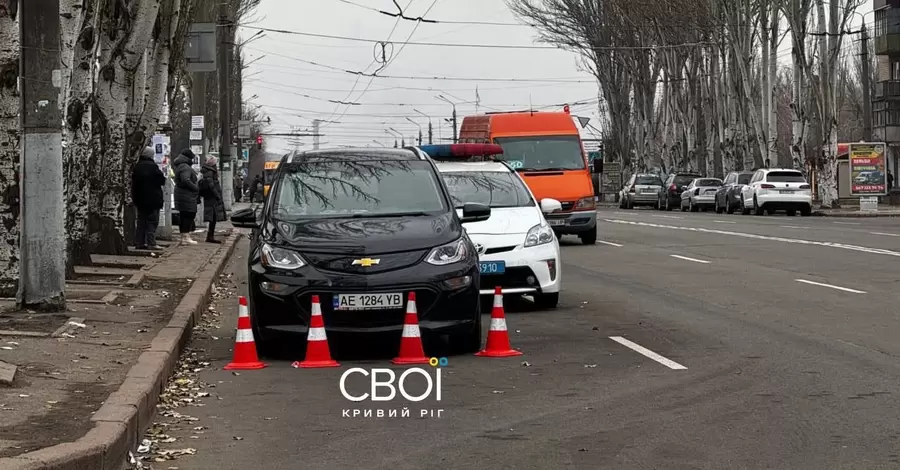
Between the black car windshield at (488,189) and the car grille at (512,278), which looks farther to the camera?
the black car windshield at (488,189)

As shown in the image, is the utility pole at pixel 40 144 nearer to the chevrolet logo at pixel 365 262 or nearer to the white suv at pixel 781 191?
the chevrolet logo at pixel 365 262

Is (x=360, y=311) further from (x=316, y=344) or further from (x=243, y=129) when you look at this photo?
(x=243, y=129)

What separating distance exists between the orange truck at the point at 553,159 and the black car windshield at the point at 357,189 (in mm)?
13939

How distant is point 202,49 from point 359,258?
2384 cm

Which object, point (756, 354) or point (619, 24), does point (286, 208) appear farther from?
point (619, 24)

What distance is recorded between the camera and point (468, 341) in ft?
36.1

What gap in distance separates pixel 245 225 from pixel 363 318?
194 centimetres

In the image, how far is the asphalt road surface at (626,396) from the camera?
711cm

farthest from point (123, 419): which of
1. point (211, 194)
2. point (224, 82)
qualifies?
point (224, 82)

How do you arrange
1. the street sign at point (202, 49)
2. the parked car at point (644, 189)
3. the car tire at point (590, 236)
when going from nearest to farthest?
the car tire at point (590, 236), the street sign at point (202, 49), the parked car at point (644, 189)

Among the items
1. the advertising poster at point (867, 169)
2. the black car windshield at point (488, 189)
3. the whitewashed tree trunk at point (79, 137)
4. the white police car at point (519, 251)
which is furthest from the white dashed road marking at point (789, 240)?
the advertising poster at point (867, 169)

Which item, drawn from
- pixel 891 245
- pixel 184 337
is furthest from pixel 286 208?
pixel 891 245

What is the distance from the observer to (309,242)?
1085 cm

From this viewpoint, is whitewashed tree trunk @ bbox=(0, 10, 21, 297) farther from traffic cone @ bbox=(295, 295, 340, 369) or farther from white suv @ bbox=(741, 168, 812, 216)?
white suv @ bbox=(741, 168, 812, 216)
